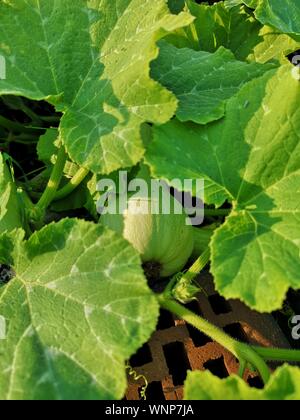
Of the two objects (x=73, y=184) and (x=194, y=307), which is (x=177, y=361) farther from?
(x=73, y=184)

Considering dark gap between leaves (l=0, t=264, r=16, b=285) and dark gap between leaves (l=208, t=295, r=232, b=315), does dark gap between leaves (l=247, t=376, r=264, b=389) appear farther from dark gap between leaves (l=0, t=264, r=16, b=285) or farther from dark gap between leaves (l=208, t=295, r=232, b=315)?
dark gap between leaves (l=0, t=264, r=16, b=285)

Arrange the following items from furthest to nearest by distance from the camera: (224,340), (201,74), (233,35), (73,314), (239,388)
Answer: (233,35) < (201,74) < (224,340) < (73,314) < (239,388)

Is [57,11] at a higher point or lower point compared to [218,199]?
higher

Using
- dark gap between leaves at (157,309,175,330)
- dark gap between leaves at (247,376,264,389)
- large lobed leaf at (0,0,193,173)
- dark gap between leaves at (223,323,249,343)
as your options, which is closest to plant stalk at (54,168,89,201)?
large lobed leaf at (0,0,193,173)

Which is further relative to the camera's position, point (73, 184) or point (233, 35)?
point (233, 35)

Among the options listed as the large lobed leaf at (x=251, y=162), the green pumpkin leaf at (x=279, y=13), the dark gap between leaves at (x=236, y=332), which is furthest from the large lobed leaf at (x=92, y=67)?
the dark gap between leaves at (x=236, y=332)

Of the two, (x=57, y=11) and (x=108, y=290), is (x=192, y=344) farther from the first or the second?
(x=57, y=11)

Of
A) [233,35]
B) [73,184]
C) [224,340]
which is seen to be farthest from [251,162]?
[233,35]
